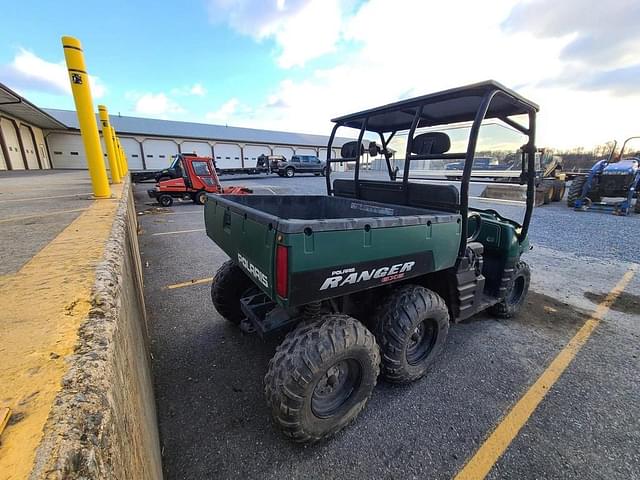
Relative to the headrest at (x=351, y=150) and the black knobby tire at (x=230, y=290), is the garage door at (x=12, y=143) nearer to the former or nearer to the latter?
the black knobby tire at (x=230, y=290)

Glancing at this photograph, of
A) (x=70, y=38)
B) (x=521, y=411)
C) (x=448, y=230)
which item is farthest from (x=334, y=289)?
(x=70, y=38)

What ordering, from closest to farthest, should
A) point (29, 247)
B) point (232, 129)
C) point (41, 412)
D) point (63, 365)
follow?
point (41, 412), point (63, 365), point (29, 247), point (232, 129)

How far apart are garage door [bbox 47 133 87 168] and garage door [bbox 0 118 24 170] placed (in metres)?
7.76

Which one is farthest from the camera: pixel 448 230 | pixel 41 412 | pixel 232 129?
pixel 232 129

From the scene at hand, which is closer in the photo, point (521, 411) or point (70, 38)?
point (521, 411)

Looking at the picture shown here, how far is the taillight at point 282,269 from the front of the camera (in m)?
1.60

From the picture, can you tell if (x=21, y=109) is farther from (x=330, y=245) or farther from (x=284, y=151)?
(x=284, y=151)

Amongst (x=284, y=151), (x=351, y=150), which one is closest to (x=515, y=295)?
(x=351, y=150)

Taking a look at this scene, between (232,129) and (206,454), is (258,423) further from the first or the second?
(232,129)

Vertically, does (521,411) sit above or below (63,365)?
below

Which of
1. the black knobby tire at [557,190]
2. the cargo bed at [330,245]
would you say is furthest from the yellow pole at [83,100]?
the black knobby tire at [557,190]

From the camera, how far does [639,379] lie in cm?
262

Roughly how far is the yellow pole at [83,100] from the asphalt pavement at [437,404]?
197cm

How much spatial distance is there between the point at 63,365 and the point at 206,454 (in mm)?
1600
